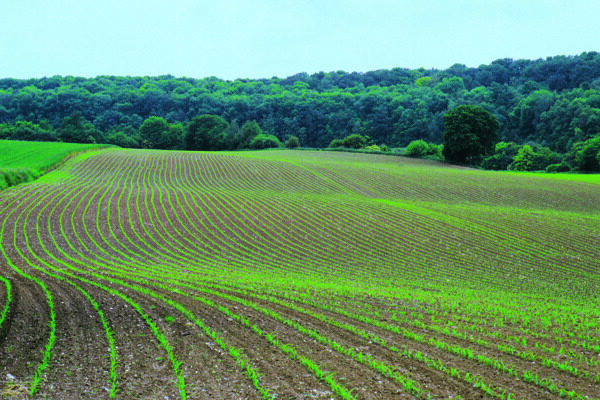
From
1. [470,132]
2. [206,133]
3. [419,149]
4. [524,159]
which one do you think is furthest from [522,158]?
[206,133]

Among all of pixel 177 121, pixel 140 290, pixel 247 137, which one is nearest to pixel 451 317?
pixel 140 290

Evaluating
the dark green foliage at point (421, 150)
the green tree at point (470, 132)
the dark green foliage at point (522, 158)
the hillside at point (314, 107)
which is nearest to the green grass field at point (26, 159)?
the hillside at point (314, 107)

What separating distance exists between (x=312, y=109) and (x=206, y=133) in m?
39.3

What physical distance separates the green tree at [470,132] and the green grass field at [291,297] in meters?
40.7

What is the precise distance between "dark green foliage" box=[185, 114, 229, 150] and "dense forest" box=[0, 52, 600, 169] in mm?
2119

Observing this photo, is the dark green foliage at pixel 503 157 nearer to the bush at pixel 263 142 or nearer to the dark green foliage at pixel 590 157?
the dark green foliage at pixel 590 157

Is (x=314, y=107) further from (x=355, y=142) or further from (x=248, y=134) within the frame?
(x=355, y=142)

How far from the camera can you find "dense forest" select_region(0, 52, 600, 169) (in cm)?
11594

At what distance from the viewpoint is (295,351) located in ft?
32.4

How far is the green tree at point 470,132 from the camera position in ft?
268

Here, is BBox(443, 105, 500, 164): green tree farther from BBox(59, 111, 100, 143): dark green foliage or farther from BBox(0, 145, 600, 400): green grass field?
BBox(59, 111, 100, 143): dark green foliage

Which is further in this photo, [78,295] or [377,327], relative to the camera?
[78,295]

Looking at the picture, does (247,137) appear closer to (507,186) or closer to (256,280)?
(507,186)

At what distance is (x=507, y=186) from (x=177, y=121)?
104 meters
